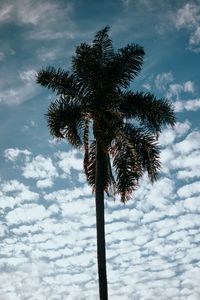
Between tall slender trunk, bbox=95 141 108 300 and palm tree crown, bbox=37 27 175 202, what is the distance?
0.49m

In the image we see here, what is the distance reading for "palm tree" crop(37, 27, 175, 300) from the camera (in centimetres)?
2116

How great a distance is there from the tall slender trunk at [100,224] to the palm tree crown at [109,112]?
0.49m

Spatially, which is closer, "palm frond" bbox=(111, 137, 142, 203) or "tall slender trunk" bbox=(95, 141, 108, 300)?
"tall slender trunk" bbox=(95, 141, 108, 300)

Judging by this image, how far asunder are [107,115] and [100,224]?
4938mm

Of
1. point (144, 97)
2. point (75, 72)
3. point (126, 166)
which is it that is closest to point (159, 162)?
point (126, 166)

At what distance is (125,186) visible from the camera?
2097cm

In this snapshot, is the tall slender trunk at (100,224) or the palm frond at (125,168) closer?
the tall slender trunk at (100,224)

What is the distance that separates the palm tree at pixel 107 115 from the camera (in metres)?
21.2

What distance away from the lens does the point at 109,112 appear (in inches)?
845

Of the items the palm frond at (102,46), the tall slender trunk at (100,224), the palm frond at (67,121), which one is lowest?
the tall slender trunk at (100,224)

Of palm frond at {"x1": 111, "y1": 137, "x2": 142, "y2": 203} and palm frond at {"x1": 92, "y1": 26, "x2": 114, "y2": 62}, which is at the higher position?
palm frond at {"x1": 92, "y1": 26, "x2": 114, "y2": 62}

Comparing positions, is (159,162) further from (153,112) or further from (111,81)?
(111,81)

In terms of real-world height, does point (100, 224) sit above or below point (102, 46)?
below

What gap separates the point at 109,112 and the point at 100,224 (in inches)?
198
